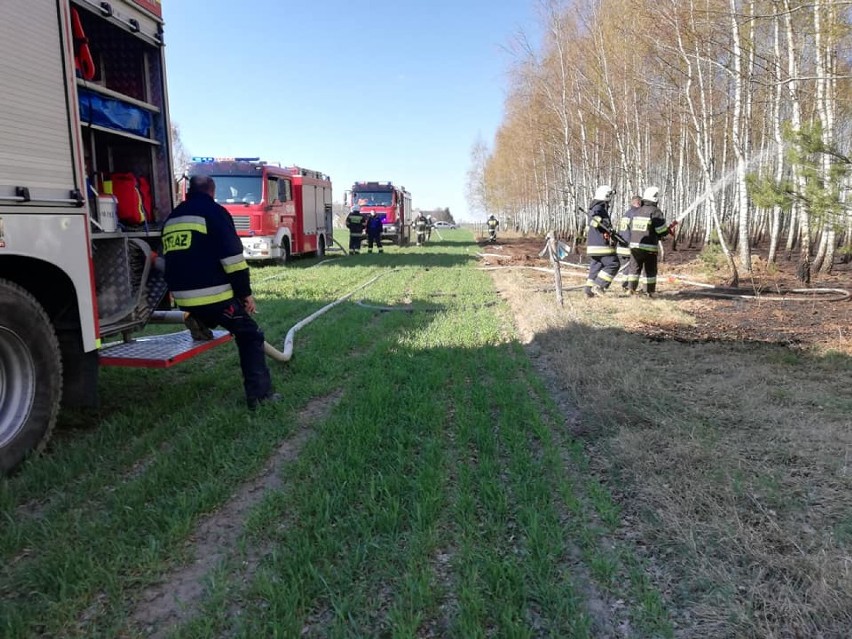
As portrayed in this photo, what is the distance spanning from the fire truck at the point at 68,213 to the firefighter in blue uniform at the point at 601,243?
21.9 feet

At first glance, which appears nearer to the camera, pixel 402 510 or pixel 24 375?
pixel 402 510

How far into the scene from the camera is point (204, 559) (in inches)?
99.4

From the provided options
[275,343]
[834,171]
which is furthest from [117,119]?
[834,171]

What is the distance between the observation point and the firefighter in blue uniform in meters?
9.48

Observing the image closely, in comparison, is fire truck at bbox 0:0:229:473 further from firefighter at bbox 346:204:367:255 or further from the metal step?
firefighter at bbox 346:204:367:255

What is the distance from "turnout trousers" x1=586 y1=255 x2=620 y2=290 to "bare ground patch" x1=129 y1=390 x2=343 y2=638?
7410mm

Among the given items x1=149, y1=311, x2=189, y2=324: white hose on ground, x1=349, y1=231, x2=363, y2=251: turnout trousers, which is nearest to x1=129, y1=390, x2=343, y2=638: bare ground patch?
x1=149, y1=311, x2=189, y2=324: white hose on ground

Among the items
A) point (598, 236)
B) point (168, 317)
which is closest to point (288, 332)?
point (168, 317)

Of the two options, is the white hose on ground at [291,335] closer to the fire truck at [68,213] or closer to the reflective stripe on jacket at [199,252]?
the fire truck at [68,213]

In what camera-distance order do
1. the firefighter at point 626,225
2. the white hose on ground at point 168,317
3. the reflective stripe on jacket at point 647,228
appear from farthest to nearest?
1. the firefighter at point 626,225
2. the reflective stripe on jacket at point 647,228
3. the white hose on ground at point 168,317

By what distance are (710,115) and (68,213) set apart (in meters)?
11.4

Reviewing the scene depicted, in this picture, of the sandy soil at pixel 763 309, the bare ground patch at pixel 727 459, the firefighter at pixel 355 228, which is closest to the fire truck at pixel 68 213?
the bare ground patch at pixel 727 459

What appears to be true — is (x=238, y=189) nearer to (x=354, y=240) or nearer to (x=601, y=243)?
(x=354, y=240)

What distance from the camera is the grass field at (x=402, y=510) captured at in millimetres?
2168
